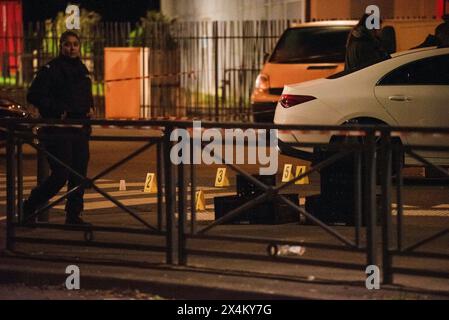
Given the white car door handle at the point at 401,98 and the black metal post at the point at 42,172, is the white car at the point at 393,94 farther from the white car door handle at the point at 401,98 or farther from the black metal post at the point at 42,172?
the black metal post at the point at 42,172

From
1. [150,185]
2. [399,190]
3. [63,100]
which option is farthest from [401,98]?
[399,190]

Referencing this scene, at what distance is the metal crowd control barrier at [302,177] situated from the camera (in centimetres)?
896

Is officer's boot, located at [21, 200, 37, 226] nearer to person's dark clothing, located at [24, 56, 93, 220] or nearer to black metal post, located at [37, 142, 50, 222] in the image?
person's dark clothing, located at [24, 56, 93, 220]

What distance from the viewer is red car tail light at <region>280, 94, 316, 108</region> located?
15.2 metres

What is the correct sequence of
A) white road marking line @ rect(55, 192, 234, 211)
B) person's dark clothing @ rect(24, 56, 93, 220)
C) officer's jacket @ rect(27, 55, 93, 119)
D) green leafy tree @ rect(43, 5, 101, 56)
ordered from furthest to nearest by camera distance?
1. green leafy tree @ rect(43, 5, 101, 56)
2. white road marking line @ rect(55, 192, 234, 211)
3. officer's jacket @ rect(27, 55, 93, 119)
4. person's dark clothing @ rect(24, 56, 93, 220)

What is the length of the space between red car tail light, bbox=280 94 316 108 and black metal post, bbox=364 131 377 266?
616 cm

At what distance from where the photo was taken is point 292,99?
50.5 ft

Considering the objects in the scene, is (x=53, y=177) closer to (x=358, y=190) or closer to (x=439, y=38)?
(x=358, y=190)

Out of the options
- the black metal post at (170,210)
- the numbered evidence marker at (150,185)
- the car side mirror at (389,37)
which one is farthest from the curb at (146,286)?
the car side mirror at (389,37)

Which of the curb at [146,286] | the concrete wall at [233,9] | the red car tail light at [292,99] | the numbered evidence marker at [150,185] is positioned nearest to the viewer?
the curb at [146,286]

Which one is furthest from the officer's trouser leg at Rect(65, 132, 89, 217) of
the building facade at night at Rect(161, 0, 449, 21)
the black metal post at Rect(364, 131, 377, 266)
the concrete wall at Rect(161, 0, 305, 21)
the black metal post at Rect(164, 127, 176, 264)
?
the concrete wall at Rect(161, 0, 305, 21)

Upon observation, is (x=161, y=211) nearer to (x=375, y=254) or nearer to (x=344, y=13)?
(x=375, y=254)

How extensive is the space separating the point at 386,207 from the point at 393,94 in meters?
5.95

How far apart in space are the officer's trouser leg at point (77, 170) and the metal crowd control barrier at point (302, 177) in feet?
1.44
